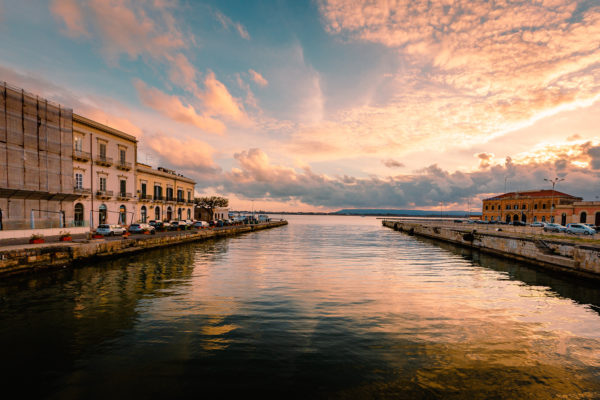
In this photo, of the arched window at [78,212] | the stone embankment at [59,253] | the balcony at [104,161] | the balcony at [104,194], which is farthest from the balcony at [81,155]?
the stone embankment at [59,253]

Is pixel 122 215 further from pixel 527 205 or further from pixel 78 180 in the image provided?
pixel 527 205

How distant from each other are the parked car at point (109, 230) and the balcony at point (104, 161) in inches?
537

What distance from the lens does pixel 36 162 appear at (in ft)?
112

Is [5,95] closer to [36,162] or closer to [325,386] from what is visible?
[36,162]

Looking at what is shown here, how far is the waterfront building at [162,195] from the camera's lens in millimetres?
52447

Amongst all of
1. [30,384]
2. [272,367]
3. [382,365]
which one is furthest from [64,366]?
[382,365]

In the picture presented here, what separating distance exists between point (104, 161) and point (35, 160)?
30.9ft

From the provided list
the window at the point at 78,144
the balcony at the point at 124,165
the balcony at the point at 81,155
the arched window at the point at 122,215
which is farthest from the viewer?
the arched window at the point at 122,215

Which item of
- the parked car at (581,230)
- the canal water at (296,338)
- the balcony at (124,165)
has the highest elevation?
the balcony at (124,165)

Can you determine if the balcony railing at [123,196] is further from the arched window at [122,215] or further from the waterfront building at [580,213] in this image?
the waterfront building at [580,213]

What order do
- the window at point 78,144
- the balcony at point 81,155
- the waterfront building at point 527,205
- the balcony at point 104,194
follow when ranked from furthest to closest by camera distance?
the waterfront building at point 527,205
the balcony at point 104,194
the window at point 78,144
the balcony at point 81,155

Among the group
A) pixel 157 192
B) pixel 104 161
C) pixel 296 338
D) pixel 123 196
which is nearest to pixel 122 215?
A: pixel 123 196

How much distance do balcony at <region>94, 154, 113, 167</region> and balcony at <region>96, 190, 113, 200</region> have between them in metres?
4.08

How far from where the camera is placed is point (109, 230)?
33625 mm
